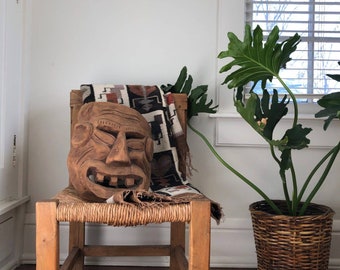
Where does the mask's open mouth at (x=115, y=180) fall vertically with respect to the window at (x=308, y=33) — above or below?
below

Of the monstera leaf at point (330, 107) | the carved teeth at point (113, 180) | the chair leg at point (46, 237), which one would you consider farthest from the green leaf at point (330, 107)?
the chair leg at point (46, 237)

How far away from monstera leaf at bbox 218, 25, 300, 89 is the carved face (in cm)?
39

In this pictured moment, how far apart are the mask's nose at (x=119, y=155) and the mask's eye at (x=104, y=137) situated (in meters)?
0.02

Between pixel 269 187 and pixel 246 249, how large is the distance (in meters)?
0.27

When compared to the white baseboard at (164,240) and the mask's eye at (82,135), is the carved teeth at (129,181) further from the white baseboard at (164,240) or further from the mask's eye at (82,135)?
the white baseboard at (164,240)

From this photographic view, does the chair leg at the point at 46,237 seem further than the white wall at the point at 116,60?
No

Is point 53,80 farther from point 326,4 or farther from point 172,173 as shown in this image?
point 326,4

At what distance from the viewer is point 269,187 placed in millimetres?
1579

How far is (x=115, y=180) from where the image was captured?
3.45ft

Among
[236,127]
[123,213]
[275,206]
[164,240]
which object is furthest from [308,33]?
[123,213]

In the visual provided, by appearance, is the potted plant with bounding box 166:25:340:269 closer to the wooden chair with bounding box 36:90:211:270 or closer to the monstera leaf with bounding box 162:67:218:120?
the monstera leaf with bounding box 162:67:218:120

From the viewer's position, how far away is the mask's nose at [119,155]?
1.04 meters

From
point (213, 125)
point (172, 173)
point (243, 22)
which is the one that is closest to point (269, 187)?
point (213, 125)

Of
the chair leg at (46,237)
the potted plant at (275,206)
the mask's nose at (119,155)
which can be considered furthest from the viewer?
the potted plant at (275,206)
